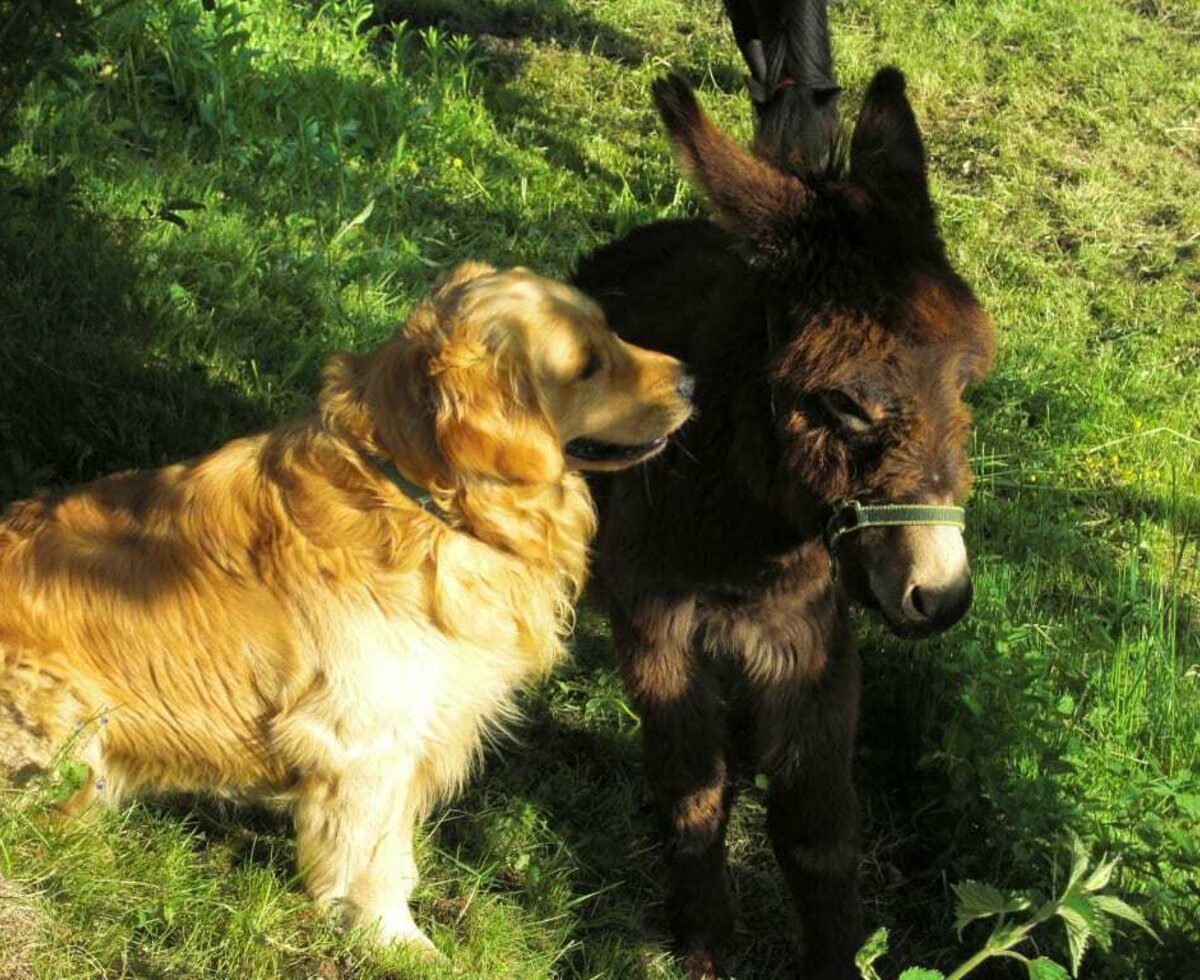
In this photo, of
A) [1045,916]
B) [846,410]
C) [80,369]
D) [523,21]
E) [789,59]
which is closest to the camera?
[1045,916]

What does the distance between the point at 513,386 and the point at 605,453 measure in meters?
0.38

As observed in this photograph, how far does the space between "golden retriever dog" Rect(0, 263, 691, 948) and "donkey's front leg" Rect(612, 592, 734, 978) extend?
0.30m

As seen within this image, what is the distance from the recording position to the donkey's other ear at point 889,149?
10.1 feet

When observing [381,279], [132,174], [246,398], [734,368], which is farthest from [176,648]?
[132,174]

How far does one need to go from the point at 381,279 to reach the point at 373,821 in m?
2.93

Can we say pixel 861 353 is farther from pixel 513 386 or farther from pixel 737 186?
pixel 513 386

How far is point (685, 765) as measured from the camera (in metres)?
3.49

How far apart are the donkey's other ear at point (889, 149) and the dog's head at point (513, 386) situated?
24.0 inches

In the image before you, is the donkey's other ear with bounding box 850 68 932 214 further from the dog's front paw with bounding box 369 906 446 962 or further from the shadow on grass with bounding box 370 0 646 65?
the shadow on grass with bounding box 370 0 646 65

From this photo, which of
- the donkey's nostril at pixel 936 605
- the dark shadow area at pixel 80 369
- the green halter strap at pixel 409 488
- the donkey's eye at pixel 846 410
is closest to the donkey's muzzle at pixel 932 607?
the donkey's nostril at pixel 936 605

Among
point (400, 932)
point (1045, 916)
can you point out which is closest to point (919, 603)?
point (1045, 916)

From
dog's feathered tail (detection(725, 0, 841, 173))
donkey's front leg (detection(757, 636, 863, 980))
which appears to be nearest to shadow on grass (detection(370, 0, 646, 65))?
dog's feathered tail (detection(725, 0, 841, 173))

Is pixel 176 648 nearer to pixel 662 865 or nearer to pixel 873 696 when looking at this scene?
pixel 662 865

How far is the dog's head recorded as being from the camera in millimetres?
Result: 2879
